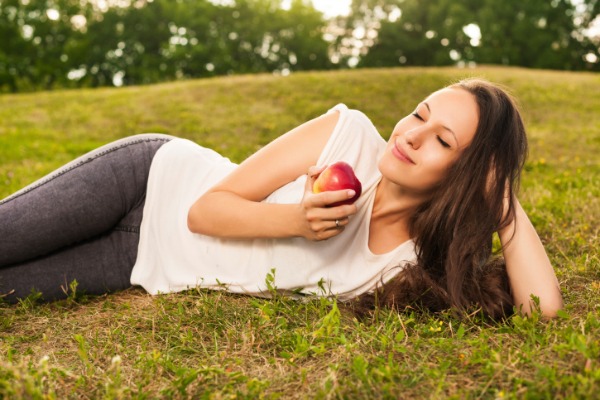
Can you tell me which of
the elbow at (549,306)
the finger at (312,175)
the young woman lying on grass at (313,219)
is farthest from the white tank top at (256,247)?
the elbow at (549,306)

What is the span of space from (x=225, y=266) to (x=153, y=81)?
3176 cm

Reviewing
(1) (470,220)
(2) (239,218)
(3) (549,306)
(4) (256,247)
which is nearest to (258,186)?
(2) (239,218)

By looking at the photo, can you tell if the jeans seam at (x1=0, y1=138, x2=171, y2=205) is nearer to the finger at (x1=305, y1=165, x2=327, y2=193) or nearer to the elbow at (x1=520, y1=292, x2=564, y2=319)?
the finger at (x1=305, y1=165, x2=327, y2=193)

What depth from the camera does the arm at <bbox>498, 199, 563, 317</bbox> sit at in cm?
321

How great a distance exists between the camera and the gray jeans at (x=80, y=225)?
3617 millimetres

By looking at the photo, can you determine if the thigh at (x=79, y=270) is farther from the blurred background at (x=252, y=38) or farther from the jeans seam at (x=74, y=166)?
the blurred background at (x=252, y=38)

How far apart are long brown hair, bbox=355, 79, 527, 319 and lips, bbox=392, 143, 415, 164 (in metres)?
0.25

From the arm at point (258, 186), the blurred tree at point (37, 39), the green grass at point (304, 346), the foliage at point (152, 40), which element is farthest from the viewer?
the foliage at point (152, 40)

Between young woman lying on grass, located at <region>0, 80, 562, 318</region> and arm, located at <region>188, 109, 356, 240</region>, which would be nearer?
young woman lying on grass, located at <region>0, 80, 562, 318</region>

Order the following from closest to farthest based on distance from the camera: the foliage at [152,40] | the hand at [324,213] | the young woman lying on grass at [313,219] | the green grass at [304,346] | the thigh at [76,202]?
the green grass at [304,346] → the hand at [324,213] → the young woman lying on grass at [313,219] → the thigh at [76,202] → the foliage at [152,40]

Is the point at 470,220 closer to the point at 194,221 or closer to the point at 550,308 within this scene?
the point at 550,308

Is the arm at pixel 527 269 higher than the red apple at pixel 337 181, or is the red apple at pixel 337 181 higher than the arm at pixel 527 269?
the red apple at pixel 337 181

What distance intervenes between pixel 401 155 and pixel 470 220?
58 centimetres

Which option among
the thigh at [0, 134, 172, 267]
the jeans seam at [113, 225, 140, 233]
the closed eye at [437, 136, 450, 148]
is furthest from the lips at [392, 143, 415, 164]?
the jeans seam at [113, 225, 140, 233]
